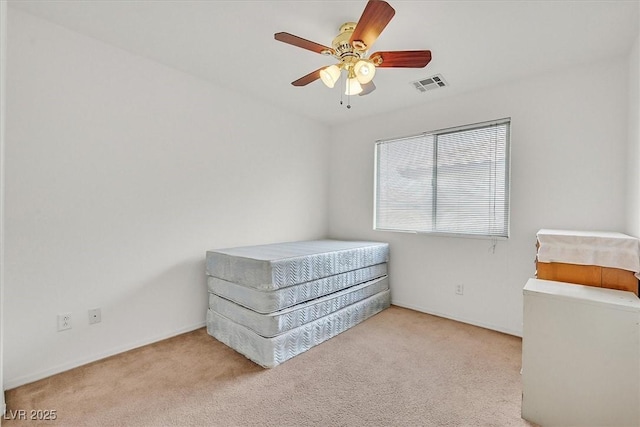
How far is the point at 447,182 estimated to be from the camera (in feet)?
10.7

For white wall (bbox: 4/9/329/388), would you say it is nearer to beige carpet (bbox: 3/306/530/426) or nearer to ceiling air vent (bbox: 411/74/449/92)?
beige carpet (bbox: 3/306/530/426)

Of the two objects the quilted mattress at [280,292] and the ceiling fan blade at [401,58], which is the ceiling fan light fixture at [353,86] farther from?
the quilted mattress at [280,292]

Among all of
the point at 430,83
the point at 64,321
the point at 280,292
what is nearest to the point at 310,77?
the point at 430,83

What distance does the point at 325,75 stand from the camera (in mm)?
1913

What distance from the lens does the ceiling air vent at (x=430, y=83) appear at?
2.79 m

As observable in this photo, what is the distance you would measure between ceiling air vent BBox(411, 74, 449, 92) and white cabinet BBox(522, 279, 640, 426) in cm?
201

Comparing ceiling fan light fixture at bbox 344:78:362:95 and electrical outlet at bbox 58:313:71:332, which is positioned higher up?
ceiling fan light fixture at bbox 344:78:362:95

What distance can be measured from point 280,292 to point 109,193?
1.58 m

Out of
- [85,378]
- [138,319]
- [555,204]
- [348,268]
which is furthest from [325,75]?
[85,378]

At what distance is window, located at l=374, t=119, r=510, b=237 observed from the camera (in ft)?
9.62

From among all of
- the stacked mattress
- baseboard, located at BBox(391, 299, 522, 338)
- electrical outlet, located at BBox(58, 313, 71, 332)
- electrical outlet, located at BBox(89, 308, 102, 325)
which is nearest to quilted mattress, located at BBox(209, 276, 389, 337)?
the stacked mattress

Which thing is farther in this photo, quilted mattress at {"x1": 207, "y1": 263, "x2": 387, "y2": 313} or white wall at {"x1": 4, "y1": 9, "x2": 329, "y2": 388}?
quilted mattress at {"x1": 207, "y1": 263, "x2": 387, "y2": 313}

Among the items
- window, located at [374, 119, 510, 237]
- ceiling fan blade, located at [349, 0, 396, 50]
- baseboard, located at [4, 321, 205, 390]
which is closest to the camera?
ceiling fan blade, located at [349, 0, 396, 50]

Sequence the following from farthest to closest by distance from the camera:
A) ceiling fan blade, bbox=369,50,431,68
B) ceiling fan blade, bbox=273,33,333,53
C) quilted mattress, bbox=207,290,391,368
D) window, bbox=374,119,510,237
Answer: window, bbox=374,119,510,237 < quilted mattress, bbox=207,290,391,368 < ceiling fan blade, bbox=369,50,431,68 < ceiling fan blade, bbox=273,33,333,53
